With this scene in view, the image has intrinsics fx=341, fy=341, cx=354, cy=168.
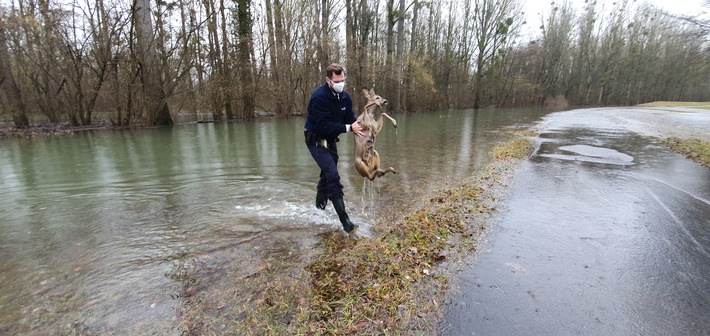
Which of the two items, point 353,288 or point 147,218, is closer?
point 353,288

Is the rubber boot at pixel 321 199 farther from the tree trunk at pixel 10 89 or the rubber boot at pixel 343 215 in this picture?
the tree trunk at pixel 10 89

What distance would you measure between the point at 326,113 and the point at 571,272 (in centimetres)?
335

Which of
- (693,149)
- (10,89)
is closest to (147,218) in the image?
(693,149)

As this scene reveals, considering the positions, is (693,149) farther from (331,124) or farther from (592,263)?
(331,124)

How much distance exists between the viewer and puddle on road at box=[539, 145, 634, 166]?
30.4 feet

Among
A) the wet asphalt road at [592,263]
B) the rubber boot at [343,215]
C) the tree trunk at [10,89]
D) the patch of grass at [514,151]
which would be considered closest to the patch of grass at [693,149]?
the wet asphalt road at [592,263]

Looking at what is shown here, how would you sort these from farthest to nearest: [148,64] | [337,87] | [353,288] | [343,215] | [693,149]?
1. [148,64]
2. [693,149]
3. [343,215]
4. [337,87]
5. [353,288]

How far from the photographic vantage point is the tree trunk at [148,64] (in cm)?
1855

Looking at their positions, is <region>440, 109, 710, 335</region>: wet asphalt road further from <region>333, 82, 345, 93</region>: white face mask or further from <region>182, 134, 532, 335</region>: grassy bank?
<region>333, 82, 345, 93</region>: white face mask

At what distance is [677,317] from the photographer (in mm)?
2928

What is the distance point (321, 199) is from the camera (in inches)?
219

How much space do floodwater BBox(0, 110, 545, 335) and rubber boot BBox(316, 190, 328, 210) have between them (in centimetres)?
14

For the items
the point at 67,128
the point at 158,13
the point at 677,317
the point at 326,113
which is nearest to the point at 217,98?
the point at 158,13

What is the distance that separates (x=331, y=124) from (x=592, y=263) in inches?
136
